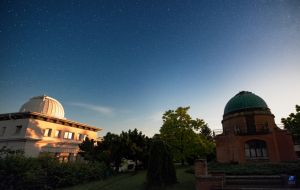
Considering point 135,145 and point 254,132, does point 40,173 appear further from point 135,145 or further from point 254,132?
point 254,132

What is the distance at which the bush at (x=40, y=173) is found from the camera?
1552cm

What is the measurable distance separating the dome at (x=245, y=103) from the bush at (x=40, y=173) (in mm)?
23024

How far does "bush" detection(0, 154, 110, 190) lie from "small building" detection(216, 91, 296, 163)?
18.6 metres

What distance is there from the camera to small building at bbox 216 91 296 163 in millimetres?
25406

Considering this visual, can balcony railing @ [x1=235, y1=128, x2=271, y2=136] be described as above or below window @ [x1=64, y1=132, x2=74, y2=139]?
above

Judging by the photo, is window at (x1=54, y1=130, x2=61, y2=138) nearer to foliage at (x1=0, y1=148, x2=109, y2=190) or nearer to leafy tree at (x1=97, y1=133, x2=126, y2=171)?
leafy tree at (x1=97, y1=133, x2=126, y2=171)

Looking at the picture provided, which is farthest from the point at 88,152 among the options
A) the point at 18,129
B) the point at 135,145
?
the point at 18,129

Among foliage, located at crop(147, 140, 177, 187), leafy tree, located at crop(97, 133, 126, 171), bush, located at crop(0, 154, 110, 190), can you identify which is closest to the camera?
foliage, located at crop(147, 140, 177, 187)

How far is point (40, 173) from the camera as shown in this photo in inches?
670

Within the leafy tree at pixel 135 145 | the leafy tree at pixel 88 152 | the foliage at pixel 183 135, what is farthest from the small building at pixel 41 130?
the foliage at pixel 183 135

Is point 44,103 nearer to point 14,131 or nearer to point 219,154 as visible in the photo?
point 14,131

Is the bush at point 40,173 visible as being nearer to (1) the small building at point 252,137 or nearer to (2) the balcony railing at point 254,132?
(1) the small building at point 252,137

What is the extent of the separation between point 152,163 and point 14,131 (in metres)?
27.7

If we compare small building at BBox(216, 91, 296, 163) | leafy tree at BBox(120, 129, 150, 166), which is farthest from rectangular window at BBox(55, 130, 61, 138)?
small building at BBox(216, 91, 296, 163)
